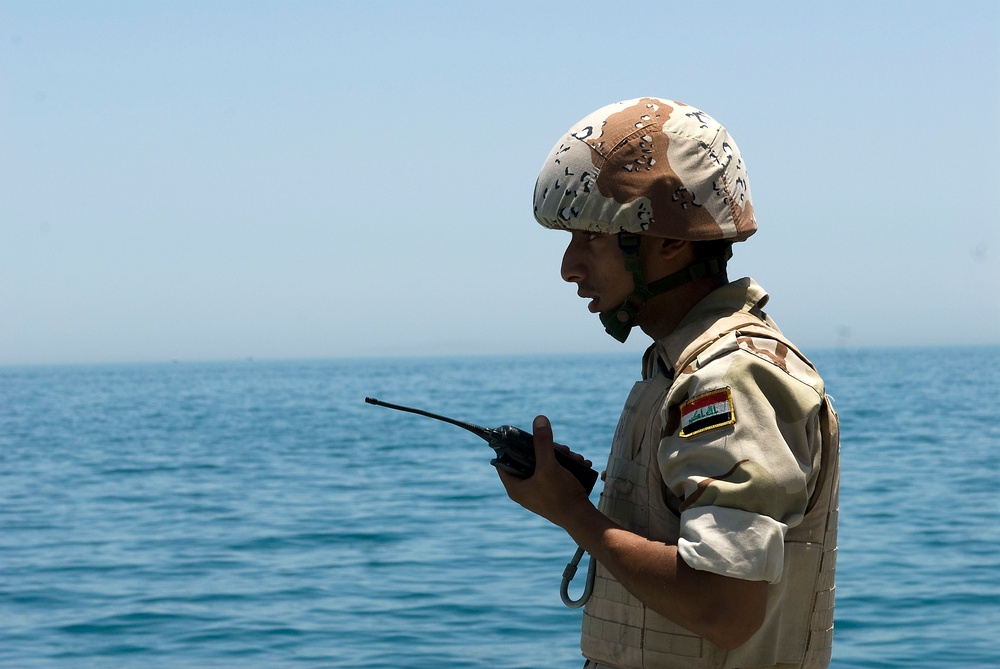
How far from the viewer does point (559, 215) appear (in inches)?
95.5

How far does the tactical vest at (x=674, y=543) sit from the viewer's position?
227 centimetres

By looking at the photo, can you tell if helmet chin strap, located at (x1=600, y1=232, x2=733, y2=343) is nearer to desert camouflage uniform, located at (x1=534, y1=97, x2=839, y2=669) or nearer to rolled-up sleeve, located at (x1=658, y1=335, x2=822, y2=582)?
desert camouflage uniform, located at (x1=534, y1=97, x2=839, y2=669)

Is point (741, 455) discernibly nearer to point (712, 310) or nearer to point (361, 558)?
point (712, 310)

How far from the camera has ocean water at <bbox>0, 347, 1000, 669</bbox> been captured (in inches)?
415

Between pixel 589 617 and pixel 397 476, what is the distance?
22.2 meters

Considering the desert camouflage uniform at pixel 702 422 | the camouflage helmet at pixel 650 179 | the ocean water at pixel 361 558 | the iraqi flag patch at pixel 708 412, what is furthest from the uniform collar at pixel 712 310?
the ocean water at pixel 361 558

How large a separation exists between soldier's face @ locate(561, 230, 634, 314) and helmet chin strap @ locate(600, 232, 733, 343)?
1 cm

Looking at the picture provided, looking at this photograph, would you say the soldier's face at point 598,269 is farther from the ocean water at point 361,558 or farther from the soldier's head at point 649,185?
the ocean water at point 361,558

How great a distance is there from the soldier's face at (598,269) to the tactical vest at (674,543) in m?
0.19

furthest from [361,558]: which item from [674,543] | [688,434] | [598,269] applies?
[688,434]

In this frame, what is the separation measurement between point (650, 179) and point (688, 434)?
520mm

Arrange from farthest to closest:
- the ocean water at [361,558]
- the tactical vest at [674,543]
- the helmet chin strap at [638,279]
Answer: the ocean water at [361,558] < the helmet chin strap at [638,279] < the tactical vest at [674,543]

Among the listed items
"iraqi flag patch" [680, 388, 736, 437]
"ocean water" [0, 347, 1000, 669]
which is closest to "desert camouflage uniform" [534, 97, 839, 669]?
"iraqi flag patch" [680, 388, 736, 437]

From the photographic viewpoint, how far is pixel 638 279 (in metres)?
2.46
